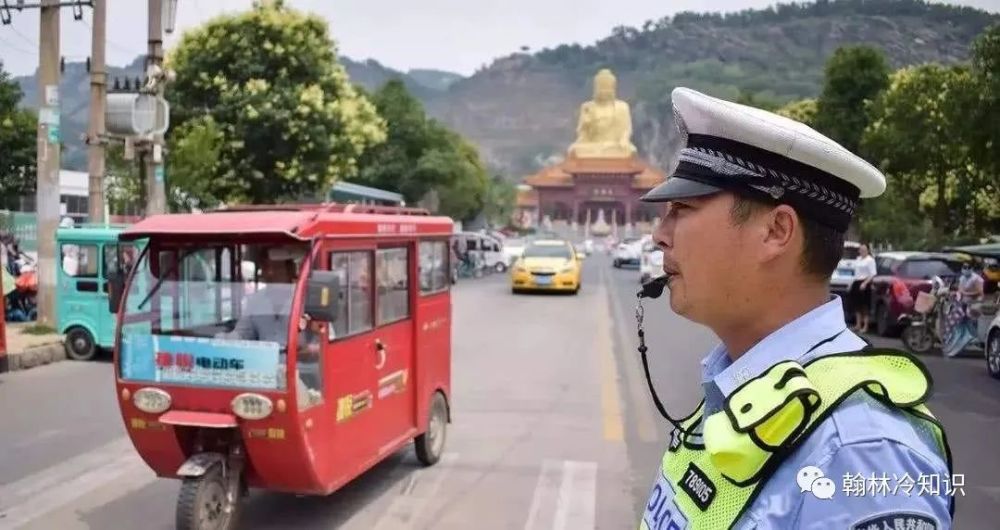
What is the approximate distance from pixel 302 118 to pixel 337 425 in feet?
61.1

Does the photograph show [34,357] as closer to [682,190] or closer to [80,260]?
[80,260]

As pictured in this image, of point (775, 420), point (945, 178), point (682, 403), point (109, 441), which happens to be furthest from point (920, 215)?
point (775, 420)

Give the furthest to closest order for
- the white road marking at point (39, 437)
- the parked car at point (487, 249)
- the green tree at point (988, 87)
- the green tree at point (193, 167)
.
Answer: the parked car at point (487, 249) < the green tree at point (193, 167) < the green tree at point (988, 87) < the white road marking at point (39, 437)

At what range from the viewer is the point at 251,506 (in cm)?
561

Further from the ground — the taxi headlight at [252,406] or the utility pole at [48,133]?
the utility pole at [48,133]

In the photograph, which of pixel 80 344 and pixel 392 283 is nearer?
pixel 392 283

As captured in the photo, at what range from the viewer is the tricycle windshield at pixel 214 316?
471cm

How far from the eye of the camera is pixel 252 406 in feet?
→ 15.2

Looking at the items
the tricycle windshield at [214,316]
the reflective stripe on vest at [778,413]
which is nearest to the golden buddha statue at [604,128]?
the tricycle windshield at [214,316]

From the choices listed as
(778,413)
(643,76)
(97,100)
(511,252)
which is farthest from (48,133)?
(643,76)

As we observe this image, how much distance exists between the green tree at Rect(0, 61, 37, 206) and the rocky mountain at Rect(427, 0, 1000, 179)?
341ft

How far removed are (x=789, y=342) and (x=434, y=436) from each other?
5478mm

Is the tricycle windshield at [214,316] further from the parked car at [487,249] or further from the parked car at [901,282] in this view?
the parked car at [487,249]

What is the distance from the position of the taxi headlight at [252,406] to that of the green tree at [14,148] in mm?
27292
